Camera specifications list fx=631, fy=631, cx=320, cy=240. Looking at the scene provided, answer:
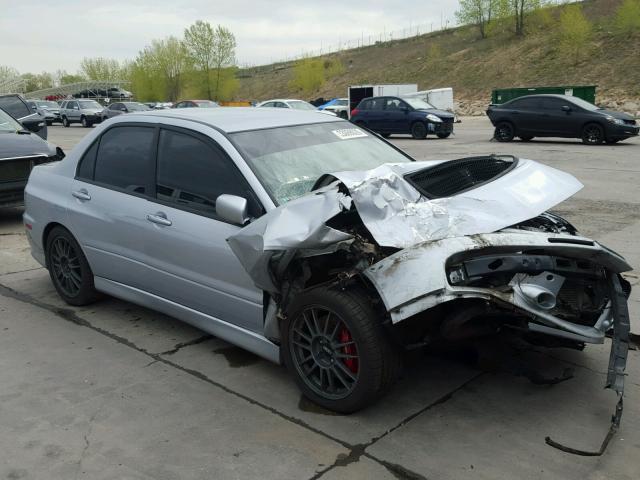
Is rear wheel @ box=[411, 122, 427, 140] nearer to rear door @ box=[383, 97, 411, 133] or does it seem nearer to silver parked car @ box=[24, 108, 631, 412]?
rear door @ box=[383, 97, 411, 133]

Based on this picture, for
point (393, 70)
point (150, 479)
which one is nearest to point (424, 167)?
point (150, 479)

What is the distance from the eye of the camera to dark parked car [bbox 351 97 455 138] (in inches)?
867

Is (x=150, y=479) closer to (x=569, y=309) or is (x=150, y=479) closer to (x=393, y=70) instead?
(x=569, y=309)

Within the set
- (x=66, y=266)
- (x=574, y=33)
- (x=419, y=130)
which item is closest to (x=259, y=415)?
(x=66, y=266)

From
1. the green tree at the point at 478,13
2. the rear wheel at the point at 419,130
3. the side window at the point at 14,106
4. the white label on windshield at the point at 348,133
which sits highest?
the green tree at the point at 478,13

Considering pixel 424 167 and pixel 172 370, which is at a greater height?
pixel 424 167

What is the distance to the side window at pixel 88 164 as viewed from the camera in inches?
195

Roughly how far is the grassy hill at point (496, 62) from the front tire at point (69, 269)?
133 feet

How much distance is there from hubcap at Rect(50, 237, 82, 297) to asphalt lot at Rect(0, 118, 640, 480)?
0.42m

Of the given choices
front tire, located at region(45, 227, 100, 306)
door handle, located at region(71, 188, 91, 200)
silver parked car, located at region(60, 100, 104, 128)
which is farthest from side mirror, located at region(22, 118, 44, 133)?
silver parked car, located at region(60, 100, 104, 128)

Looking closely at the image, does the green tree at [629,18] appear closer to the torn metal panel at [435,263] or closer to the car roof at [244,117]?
the car roof at [244,117]

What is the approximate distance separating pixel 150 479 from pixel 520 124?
1838 centimetres

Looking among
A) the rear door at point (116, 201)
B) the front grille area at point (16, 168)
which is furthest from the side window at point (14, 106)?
the rear door at point (116, 201)

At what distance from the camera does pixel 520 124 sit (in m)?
19.2
